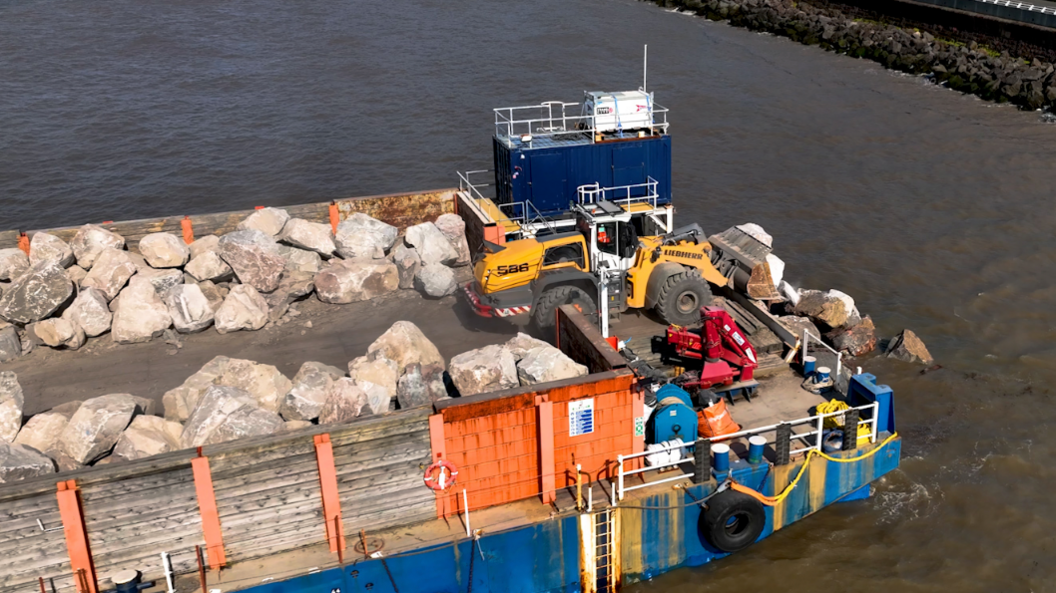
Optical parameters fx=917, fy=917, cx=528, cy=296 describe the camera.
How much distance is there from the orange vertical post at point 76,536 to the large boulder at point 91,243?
9068 mm

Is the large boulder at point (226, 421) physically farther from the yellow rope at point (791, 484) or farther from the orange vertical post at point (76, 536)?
the yellow rope at point (791, 484)

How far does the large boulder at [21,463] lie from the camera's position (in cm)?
1122

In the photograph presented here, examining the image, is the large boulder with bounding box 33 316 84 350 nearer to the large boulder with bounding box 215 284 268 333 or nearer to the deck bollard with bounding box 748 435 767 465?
the large boulder with bounding box 215 284 268 333

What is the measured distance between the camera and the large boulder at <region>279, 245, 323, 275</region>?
18.8 metres

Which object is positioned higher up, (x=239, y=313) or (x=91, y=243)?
(x=91, y=243)

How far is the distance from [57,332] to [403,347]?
6.70m

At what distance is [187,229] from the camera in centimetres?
1911

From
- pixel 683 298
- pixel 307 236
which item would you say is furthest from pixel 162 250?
pixel 683 298

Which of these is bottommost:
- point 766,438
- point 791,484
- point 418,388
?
point 791,484

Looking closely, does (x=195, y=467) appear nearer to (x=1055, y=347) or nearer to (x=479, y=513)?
(x=479, y=513)

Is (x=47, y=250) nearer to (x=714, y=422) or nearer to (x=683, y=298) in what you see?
(x=683, y=298)

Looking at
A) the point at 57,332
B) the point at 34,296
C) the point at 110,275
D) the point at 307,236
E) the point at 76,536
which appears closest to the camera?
the point at 76,536

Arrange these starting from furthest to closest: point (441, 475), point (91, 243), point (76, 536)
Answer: point (91, 243)
point (441, 475)
point (76, 536)

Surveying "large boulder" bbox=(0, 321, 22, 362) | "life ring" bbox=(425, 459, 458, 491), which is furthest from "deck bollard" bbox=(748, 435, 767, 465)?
"large boulder" bbox=(0, 321, 22, 362)
